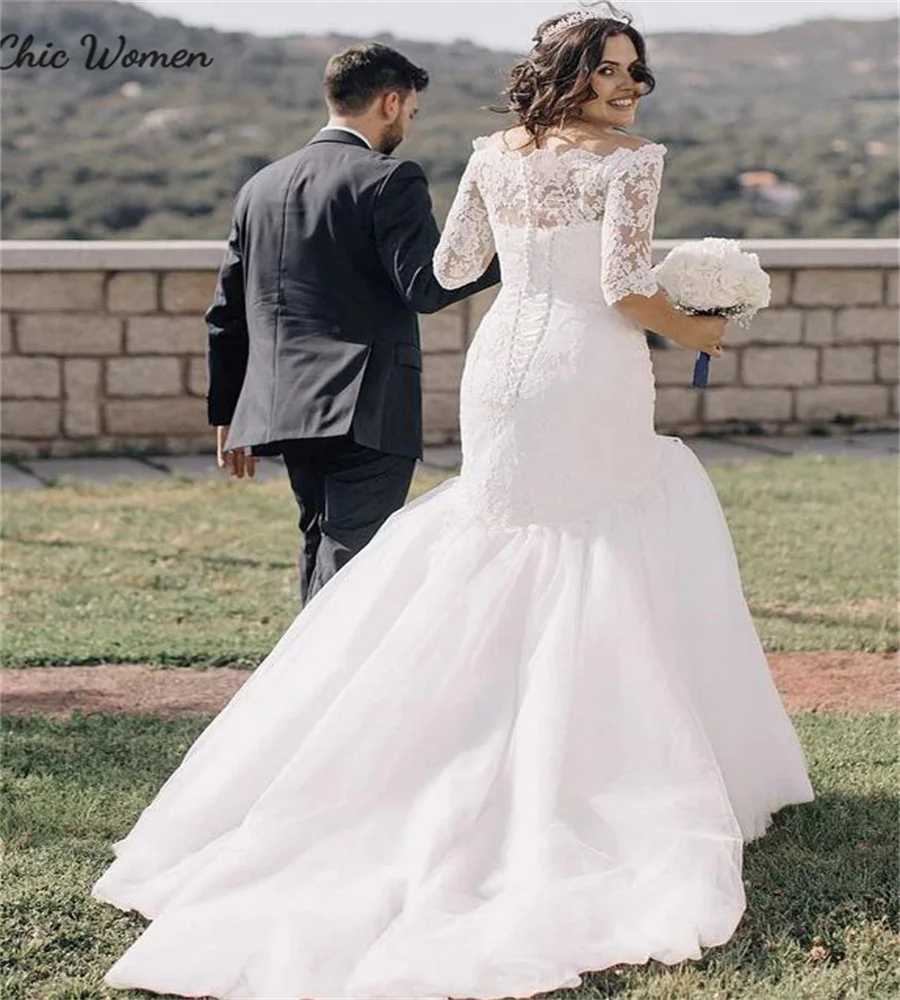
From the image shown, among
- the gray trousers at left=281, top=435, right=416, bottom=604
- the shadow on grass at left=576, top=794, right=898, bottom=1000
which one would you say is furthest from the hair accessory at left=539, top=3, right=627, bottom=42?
the shadow on grass at left=576, top=794, right=898, bottom=1000

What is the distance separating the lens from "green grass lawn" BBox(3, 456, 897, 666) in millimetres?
6672

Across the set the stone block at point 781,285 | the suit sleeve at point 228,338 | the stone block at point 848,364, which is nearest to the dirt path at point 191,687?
the suit sleeve at point 228,338

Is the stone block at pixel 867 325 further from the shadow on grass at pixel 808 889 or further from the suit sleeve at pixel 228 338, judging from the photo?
the shadow on grass at pixel 808 889

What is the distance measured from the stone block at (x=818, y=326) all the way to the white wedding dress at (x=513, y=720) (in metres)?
7.36

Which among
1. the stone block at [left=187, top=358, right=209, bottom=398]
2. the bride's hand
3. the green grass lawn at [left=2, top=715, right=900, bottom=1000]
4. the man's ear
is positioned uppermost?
the man's ear

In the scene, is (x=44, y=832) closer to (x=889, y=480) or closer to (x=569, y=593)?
(x=569, y=593)

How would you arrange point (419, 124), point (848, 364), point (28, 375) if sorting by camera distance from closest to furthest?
point (28, 375) < point (848, 364) < point (419, 124)

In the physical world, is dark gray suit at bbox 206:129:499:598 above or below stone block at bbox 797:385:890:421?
above

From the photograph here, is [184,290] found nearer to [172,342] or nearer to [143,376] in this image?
[172,342]

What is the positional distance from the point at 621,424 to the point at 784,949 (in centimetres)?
127

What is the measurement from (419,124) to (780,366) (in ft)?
51.2

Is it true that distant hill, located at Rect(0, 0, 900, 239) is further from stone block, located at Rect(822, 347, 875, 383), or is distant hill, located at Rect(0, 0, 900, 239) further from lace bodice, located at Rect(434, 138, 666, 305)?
lace bodice, located at Rect(434, 138, 666, 305)

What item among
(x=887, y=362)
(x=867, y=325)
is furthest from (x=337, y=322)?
(x=887, y=362)

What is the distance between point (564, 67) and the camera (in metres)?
4.01
